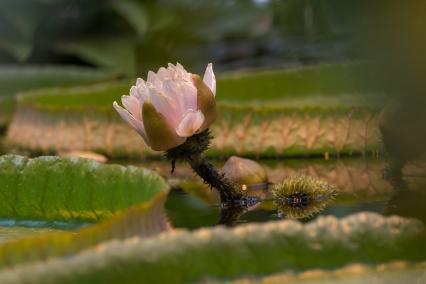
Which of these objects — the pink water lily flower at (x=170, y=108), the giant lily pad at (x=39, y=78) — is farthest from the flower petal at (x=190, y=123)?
the giant lily pad at (x=39, y=78)

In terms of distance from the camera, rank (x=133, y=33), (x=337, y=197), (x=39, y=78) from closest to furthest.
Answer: (x=337, y=197) < (x=39, y=78) < (x=133, y=33)

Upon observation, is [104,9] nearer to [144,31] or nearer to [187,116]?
[144,31]

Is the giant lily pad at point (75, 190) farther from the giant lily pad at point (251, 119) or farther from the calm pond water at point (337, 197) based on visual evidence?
the giant lily pad at point (251, 119)

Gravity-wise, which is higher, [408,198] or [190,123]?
[190,123]

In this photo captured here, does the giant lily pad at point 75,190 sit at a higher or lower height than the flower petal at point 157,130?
lower

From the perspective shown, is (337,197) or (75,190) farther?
(337,197)

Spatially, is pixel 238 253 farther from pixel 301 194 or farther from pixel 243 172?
pixel 243 172

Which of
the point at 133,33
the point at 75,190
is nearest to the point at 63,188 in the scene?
the point at 75,190
